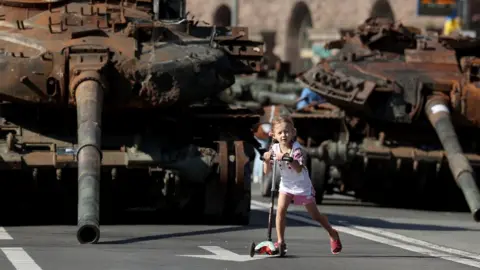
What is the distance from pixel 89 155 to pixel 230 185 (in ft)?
7.62

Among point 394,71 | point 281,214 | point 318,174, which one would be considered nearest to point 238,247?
point 281,214

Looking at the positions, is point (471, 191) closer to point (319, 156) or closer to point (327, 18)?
point (319, 156)

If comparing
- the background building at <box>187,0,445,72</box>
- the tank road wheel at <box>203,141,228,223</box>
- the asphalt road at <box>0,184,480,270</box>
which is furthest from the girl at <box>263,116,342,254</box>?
the background building at <box>187,0,445,72</box>

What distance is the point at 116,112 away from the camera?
782 inches

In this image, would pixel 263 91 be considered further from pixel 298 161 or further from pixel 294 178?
pixel 298 161

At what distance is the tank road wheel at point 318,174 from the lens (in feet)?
86.5

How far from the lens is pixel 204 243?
55.0 ft

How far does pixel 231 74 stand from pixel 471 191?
3.66 metres

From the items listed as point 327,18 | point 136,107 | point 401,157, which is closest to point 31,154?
point 136,107

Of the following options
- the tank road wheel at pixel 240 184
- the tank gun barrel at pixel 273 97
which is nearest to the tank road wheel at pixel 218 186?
the tank road wheel at pixel 240 184

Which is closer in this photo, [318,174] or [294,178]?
[294,178]

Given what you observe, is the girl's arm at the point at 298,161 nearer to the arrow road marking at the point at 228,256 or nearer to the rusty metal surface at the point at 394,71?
the arrow road marking at the point at 228,256

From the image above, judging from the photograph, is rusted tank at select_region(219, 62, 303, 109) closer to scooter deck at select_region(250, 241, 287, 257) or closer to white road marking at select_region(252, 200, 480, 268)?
white road marking at select_region(252, 200, 480, 268)

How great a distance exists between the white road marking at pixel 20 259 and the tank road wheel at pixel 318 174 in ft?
36.6
